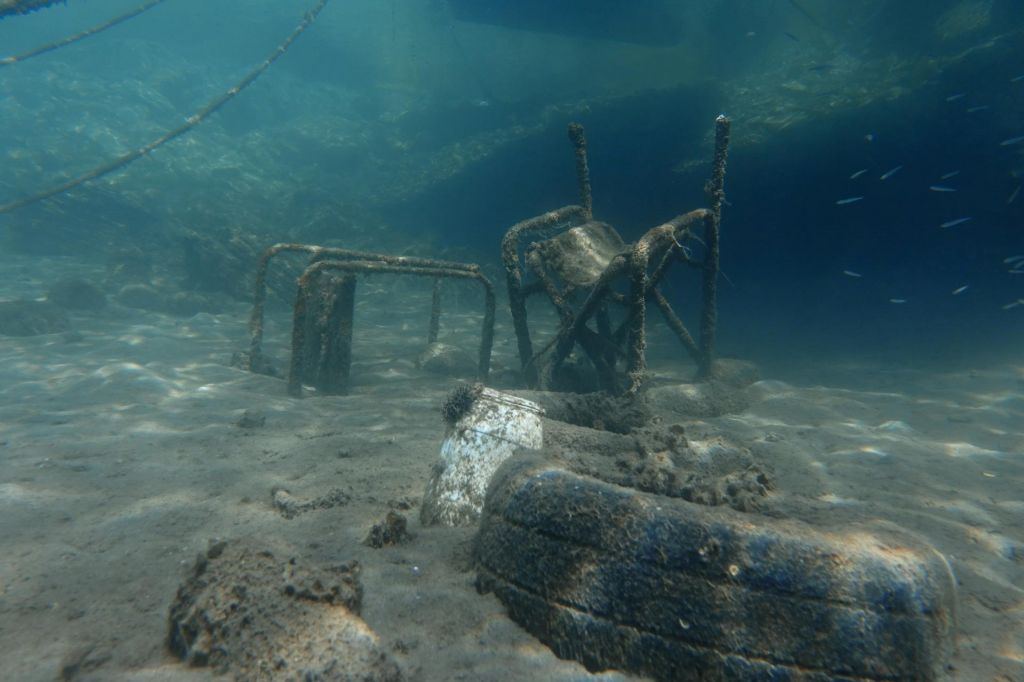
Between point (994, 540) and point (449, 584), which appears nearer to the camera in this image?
point (449, 584)

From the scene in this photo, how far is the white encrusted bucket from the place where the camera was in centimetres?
344

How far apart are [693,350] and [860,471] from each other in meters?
2.89

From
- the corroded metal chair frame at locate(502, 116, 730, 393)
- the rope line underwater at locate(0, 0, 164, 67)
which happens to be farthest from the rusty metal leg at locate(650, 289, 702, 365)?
the rope line underwater at locate(0, 0, 164, 67)

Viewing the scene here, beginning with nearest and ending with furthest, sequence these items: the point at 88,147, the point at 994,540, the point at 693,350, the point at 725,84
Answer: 1. the point at 994,540
2. the point at 693,350
3. the point at 725,84
4. the point at 88,147

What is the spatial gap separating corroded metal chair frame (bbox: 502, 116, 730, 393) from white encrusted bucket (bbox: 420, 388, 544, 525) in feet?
6.80

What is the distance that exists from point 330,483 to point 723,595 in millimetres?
3222

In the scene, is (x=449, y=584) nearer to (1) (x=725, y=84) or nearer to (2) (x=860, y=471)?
(2) (x=860, y=471)

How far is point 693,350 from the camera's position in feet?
24.9

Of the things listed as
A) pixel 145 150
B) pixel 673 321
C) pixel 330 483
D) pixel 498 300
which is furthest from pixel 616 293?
pixel 145 150

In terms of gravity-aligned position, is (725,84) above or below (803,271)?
above

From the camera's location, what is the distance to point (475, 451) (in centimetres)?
358

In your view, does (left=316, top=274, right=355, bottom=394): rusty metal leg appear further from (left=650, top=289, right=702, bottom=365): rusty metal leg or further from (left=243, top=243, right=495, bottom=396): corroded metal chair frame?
(left=650, top=289, right=702, bottom=365): rusty metal leg

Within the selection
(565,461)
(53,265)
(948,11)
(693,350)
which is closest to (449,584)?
(565,461)

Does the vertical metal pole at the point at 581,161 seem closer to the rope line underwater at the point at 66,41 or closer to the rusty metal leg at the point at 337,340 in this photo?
the rusty metal leg at the point at 337,340
